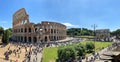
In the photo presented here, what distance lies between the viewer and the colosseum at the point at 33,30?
82.7 meters

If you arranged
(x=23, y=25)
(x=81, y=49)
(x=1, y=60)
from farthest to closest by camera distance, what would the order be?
1. (x=23, y=25)
2. (x=81, y=49)
3. (x=1, y=60)

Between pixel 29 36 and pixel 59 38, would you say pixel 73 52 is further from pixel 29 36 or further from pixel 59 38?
pixel 59 38

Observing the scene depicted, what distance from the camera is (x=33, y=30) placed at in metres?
85.1

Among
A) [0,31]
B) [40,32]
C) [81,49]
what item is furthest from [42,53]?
[0,31]

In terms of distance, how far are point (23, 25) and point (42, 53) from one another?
42.2 meters

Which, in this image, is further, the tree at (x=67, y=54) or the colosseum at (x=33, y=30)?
the colosseum at (x=33, y=30)

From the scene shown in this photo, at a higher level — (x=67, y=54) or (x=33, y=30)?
(x=33, y=30)

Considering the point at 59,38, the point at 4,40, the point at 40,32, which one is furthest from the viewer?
the point at 59,38

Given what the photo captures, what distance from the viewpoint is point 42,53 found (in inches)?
1876

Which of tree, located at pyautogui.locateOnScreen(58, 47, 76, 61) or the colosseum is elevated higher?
the colosseum

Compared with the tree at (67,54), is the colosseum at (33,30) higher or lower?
higher

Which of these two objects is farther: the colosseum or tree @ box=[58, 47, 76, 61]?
the colosseum

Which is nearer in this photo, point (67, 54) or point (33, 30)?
point (67, 54)

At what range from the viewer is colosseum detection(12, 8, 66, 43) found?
8269 centimetres
